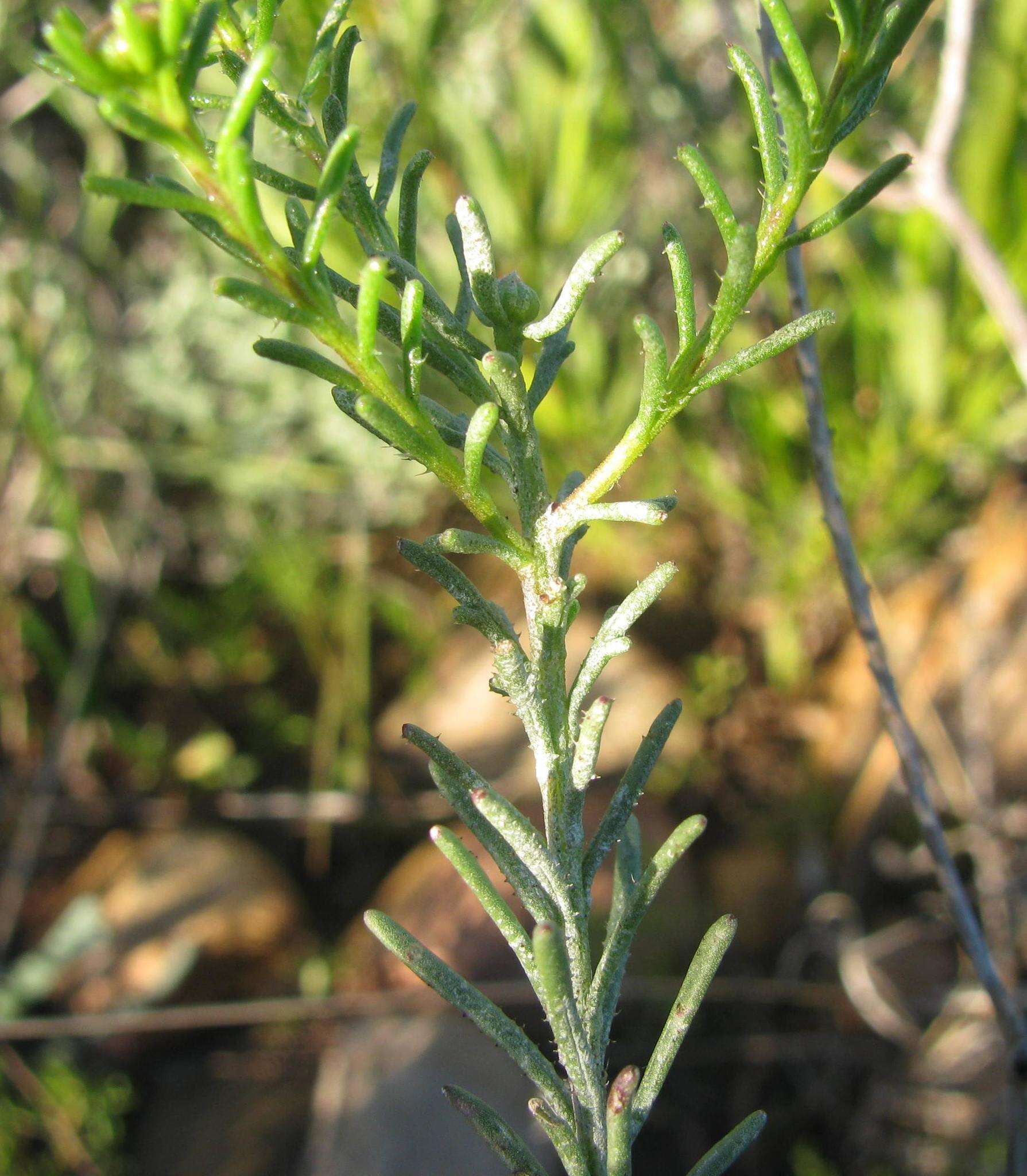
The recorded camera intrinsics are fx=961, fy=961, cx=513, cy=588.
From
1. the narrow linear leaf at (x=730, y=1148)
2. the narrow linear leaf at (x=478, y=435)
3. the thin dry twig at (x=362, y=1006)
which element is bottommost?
the thin dry twig at (x=362, y=1006)

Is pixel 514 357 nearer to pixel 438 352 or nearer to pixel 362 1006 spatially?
pixel 438 352

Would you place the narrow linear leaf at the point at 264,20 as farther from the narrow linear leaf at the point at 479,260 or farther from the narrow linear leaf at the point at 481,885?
the narrow linear leaf at the point at 481,885

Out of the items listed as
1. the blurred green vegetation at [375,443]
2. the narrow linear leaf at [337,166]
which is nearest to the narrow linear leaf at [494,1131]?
the narrow linear leaf at [337,166]

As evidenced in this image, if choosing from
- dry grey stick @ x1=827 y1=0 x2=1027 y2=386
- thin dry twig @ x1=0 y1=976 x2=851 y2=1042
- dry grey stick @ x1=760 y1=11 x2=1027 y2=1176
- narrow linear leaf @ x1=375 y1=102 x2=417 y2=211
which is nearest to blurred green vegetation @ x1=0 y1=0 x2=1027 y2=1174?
thin dry twig @ x1=0 y1=976 x2=851 y2=1042

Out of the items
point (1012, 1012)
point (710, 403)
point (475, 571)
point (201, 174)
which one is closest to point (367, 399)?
point (201, 174)

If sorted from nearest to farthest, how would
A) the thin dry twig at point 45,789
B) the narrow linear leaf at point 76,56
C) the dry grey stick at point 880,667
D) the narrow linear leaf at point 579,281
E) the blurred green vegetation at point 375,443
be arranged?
the narrow linear leaf at point 76,56, the narrow linear leaf at point 579,281, the dry grey stick at point 880,667, the blurred green vegetation at point 375,443, the thin dry twig at point 45,789
